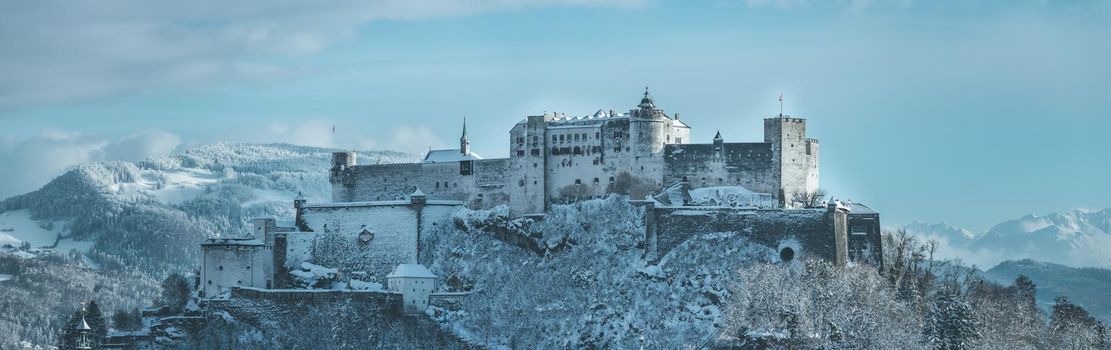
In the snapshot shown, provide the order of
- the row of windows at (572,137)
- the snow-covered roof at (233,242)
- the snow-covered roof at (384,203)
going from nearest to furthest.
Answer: the snow-covered roof at (233,242) → the row of windows at (572,137) → the snow-covered roof at (384,203)

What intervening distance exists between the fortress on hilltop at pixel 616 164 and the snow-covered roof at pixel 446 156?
1.46 feet

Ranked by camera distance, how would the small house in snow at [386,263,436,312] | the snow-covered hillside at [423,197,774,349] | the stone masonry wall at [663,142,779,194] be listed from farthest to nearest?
the stone masonry wall at [663,142,779,194] < the small house in snow at [386,263,436,312] < the snow-covered hillside at [423,197,774,349]

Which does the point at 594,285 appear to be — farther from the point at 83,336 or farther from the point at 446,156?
the point at 83,336

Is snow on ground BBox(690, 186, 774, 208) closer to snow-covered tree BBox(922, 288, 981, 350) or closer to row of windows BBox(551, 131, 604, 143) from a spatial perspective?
row of windows BBox(551, 131, 604, 143)

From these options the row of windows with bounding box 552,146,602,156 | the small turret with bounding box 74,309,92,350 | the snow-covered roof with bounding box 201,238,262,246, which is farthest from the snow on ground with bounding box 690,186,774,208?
the small turret with bounding box 74,309,92,350

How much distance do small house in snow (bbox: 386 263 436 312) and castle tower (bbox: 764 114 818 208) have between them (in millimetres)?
22739

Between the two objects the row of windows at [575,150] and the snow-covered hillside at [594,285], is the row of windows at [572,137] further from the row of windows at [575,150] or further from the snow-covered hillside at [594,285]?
the snow-covered hillside at [594,285]

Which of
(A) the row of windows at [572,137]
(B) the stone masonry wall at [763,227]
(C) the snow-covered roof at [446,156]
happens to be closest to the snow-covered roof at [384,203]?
(C) the snow-covered roof at [446,156]

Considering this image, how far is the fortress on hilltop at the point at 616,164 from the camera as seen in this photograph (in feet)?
356

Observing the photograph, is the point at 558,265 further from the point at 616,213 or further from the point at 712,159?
the point at 712,159

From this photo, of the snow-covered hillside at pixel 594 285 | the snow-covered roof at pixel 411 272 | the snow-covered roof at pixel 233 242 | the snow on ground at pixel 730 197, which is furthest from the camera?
the snow-covered roof at pixel 233 242

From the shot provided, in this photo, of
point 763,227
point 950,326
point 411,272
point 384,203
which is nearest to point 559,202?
point 411,272

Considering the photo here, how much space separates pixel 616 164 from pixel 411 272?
1499cm

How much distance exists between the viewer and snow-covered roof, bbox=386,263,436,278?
107969 millimetres
